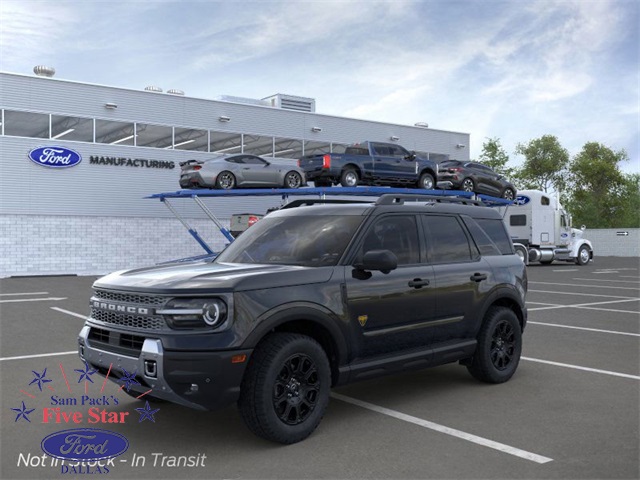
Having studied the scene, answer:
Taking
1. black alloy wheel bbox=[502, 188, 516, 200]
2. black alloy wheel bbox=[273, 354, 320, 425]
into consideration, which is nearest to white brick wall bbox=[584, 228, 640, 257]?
black alloy wheel bbox=[502, 188, 516, 200]

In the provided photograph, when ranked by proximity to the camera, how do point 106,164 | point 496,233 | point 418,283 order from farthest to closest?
point 106,164 < point 496,233 < point 418,283

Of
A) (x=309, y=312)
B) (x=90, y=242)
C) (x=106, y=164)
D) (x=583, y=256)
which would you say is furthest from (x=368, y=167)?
(x=309, y=312)

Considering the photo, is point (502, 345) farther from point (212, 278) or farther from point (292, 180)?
point (292, 180)

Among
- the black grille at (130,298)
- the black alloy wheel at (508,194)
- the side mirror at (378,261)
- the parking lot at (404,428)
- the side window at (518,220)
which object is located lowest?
the parking lot at (404,428)

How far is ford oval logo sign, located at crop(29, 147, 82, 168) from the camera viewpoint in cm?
2725

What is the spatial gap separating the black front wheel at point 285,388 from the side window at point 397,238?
1.16 meters

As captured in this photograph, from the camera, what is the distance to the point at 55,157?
27688 mm

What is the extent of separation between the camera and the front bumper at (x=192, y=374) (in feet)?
14.4

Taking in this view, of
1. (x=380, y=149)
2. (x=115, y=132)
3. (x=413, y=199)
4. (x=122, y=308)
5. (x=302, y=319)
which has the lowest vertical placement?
(x=302, y=319)

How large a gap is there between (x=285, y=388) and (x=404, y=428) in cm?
108

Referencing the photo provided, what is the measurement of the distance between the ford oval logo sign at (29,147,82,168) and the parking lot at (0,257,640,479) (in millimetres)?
20822

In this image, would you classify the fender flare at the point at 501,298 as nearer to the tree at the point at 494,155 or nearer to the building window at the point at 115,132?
the building window at the point at 115,132

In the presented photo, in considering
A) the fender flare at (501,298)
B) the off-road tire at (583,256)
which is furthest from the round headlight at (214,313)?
the off-road tire at (583,256)

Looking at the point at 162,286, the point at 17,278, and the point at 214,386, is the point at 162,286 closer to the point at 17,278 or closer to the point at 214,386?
the point at 214,386
